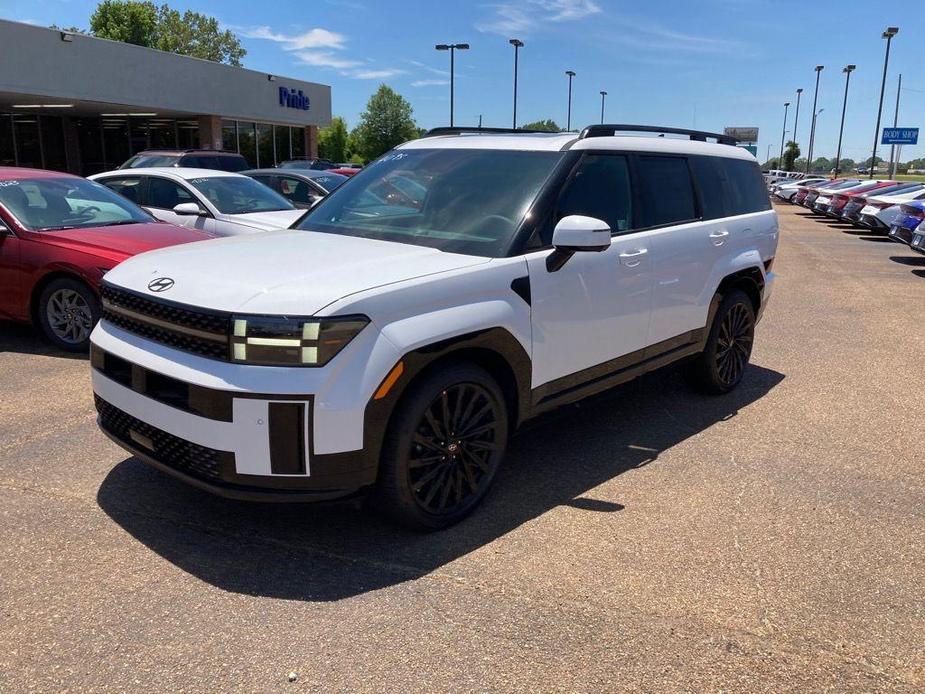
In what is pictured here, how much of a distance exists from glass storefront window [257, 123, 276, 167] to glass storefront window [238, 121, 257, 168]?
35 centimetres

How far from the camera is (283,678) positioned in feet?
8.66

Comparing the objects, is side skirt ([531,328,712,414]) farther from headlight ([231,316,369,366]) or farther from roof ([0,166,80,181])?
roof ([0,166,80,181])

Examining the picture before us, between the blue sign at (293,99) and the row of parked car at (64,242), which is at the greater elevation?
the blue sign at (293,99)

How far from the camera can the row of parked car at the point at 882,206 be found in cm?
1512

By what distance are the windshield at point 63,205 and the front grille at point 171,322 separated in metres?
3.81

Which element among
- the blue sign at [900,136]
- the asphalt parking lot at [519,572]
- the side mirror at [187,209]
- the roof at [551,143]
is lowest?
the asphalt parking lot at [519,572]

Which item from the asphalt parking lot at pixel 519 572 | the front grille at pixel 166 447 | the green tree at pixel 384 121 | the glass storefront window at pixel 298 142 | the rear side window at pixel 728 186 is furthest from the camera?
the green tree at pixel 384 121

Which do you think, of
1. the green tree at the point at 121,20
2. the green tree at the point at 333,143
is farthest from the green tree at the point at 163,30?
the green tree at the point at 333,143

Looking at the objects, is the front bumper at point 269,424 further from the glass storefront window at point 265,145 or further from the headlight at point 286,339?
the glass storefront window at point 265,145

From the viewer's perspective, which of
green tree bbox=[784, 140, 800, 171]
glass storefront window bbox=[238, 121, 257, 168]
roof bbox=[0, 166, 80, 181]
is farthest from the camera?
green tree bbox=[784, 140, 800, 171]

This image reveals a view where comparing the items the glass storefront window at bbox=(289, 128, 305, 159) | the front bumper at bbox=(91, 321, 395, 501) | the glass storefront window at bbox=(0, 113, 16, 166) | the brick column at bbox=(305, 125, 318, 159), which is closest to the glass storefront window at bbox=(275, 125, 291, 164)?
the glass storefront window at bbox=(289, 128, 305, 159)

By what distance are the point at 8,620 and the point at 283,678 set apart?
45.1 inches

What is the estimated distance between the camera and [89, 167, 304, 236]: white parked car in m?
9.14

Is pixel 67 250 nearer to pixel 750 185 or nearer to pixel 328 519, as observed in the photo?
pixel 328 519
